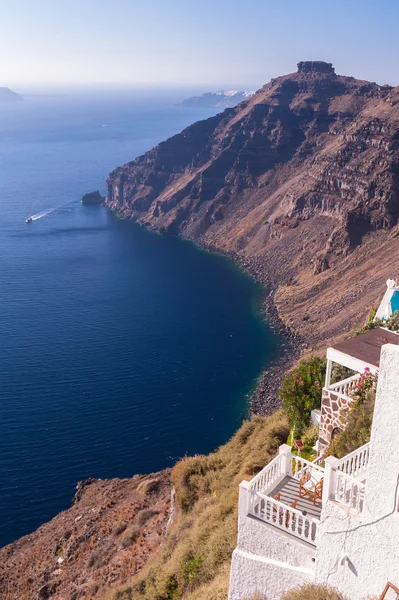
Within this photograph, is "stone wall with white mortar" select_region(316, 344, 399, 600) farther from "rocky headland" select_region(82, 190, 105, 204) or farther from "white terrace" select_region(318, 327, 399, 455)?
"rocky headland" select_region(82, 190, 105, 204)

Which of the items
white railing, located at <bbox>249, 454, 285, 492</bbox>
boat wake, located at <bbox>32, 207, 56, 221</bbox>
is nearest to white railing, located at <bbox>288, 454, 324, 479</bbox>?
white railing, located at <bbox>249, 454, 285, 492</bbox>

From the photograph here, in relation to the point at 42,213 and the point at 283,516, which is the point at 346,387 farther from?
the point at 42,213

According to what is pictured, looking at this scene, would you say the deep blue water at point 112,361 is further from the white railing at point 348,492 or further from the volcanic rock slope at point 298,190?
the white railing at point 348,492

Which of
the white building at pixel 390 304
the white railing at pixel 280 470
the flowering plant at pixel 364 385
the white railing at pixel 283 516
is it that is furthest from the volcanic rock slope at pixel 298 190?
the white railing at pixel 283 516

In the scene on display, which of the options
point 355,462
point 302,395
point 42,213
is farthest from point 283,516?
point 42,213

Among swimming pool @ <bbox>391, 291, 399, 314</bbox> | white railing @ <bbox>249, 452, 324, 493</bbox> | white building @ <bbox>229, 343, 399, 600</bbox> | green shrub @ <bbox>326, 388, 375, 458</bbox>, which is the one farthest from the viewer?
swimming pool @ <bbox>391, 291, 399, 314</bbox>

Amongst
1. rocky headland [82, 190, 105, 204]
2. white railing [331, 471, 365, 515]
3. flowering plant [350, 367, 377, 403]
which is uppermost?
white railing [331, 471, 365, 515]
